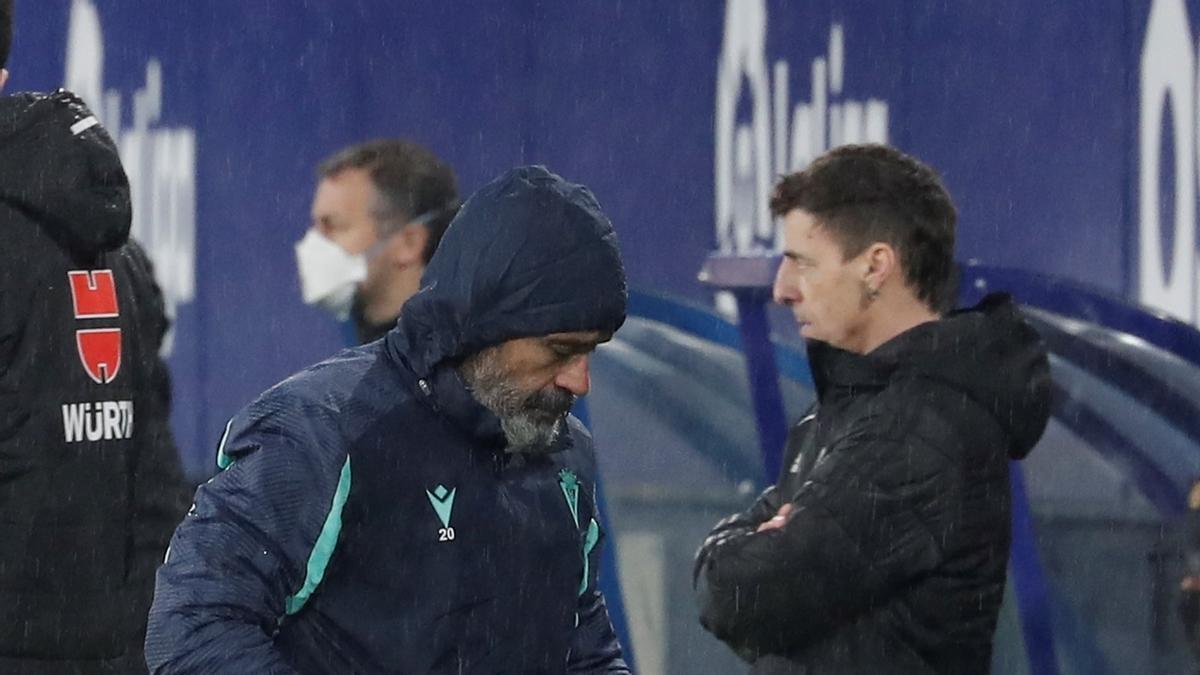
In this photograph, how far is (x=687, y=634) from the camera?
5.69 metres

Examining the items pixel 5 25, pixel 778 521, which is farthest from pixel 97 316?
pixel 778 521

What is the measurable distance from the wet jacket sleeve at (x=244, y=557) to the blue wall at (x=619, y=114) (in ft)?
8.59

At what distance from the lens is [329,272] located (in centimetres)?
530

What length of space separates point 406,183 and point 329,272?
1.23 feet

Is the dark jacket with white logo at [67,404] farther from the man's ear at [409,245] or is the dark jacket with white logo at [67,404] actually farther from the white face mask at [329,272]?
the white face mask at [329,272]

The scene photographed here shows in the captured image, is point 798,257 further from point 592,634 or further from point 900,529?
point 592,634

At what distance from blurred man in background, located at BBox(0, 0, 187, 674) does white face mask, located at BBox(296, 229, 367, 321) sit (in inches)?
66.8

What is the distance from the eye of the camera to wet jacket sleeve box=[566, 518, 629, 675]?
103 inches

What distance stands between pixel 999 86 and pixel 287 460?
2867 mm

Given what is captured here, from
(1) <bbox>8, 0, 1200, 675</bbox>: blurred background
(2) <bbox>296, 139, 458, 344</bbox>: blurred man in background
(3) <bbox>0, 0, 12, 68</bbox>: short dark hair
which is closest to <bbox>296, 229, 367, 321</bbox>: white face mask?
(2) <bbox>296, 139, 458, 344</bbox>: blurred man in background

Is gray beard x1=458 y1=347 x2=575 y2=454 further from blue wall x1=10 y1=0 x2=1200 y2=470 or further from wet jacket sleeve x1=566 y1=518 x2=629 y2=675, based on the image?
blue wall x1=10 y1=0 x2=1200 y2=470

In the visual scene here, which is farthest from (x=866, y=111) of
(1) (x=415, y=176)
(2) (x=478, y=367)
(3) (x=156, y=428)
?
(2) (x=478, y=367)

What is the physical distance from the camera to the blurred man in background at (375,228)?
4.89 metres

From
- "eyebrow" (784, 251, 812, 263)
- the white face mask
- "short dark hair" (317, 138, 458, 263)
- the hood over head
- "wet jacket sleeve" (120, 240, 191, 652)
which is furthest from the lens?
the white face mask
